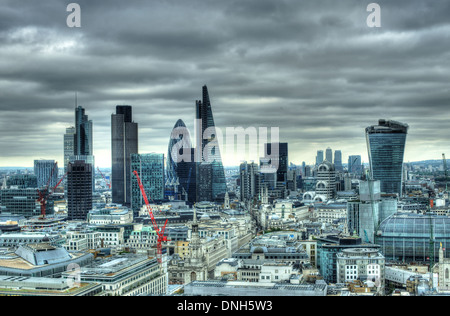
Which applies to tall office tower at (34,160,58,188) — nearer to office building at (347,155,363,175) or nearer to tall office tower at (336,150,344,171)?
tall office tower at (336,150,344,171)

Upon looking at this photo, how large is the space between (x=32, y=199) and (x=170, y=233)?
34.7ft

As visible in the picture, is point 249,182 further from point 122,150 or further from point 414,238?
point 414,238

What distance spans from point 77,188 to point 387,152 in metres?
13.2

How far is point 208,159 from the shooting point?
1126 inches

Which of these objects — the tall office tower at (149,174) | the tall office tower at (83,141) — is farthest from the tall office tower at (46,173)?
the tall office tower at (149,174)

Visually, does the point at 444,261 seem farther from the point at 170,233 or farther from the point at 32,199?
the point at 32,199

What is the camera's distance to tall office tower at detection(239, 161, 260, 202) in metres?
28.5

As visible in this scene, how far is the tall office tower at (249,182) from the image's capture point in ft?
93.6

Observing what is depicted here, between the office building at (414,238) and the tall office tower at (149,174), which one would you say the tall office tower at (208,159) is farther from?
the office building at (414,238)

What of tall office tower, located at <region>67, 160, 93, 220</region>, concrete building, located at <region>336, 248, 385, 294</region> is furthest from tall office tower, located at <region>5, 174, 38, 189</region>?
concrete building, located at <region>336, 248, 385, 294</region>

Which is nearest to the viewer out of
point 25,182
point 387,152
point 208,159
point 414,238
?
point 414,238

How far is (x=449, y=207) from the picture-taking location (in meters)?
20.6

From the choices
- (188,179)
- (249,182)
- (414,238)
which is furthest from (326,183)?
(414,238)
